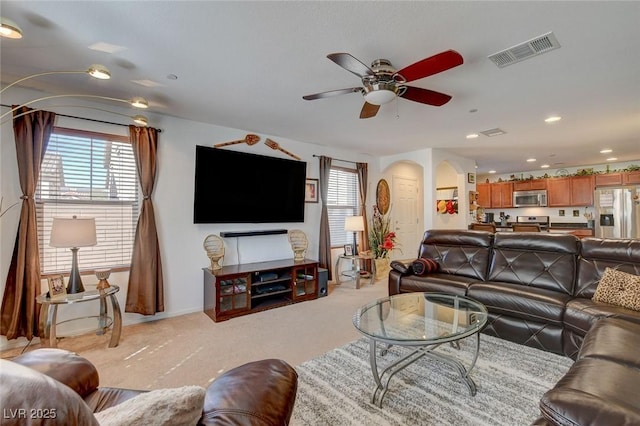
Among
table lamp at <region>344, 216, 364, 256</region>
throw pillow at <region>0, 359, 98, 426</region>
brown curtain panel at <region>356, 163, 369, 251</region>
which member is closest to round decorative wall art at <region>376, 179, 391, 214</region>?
brown curtain panel at <region>356, 163, 369, 251</region>

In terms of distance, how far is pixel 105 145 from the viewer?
318cm

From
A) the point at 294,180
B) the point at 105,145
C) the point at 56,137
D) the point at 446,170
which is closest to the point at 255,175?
the point at 294,180

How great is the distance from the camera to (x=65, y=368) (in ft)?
3.96

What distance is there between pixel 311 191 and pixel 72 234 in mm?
3203

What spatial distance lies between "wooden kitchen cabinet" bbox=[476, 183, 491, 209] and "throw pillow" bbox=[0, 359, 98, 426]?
919cm

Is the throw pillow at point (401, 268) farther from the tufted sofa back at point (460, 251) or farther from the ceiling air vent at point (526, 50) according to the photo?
the ceiling air vent at point (526, 50)

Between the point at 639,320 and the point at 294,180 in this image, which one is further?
the point at 294,180

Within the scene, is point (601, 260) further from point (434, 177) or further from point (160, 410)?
point (160, 410)

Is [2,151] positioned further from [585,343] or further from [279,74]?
[585,343]

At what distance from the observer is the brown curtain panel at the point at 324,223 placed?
16.0 ft

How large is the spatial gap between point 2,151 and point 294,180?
3.17 m

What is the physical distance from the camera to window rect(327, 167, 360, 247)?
17.6ft

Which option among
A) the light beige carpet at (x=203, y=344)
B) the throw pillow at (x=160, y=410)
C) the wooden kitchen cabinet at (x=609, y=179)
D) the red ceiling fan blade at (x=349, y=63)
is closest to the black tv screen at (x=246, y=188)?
the light beige carpet at (x=203, y=344)

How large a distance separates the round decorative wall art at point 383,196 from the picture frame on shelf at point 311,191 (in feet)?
5.50
